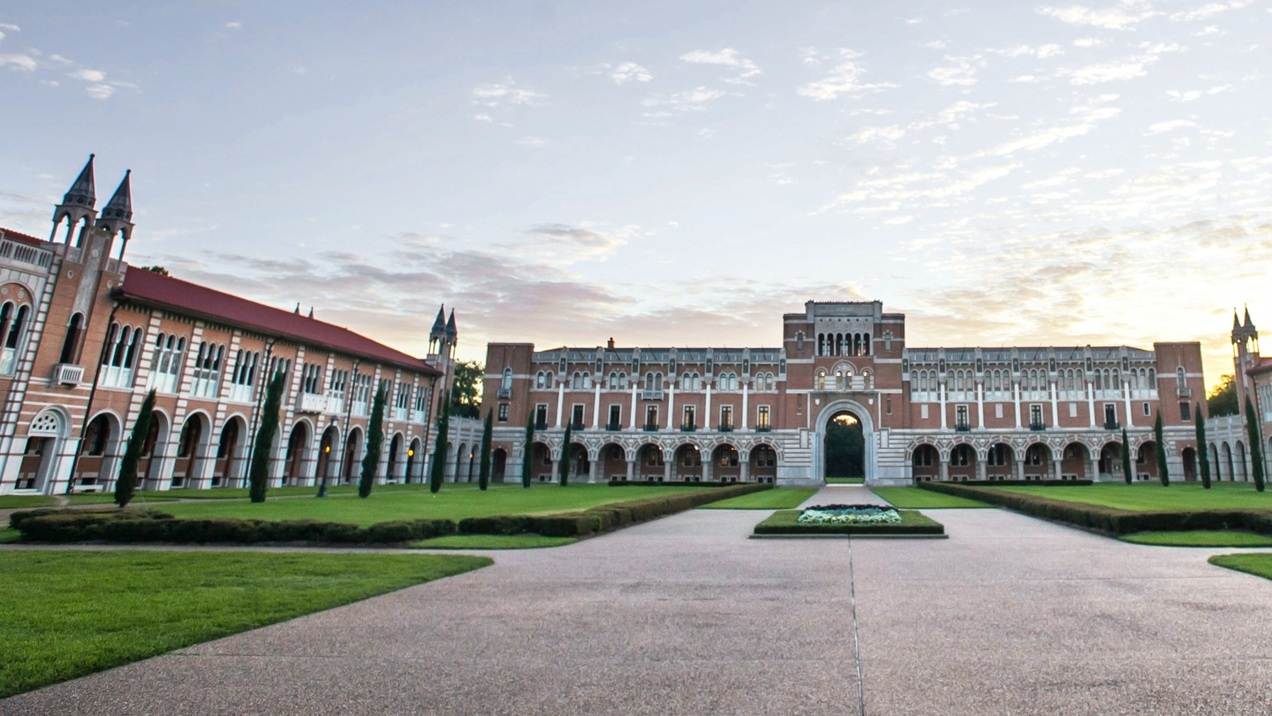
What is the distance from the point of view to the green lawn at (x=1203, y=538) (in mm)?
14705

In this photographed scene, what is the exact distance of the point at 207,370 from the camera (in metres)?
34.9

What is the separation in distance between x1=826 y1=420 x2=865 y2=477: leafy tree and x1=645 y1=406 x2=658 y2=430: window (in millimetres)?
27821

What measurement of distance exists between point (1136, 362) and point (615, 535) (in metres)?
58.9

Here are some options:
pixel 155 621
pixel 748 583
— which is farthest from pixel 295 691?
pixel 748 583

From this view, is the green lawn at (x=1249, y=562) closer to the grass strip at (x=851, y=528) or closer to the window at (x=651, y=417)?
the grass strip at (x=851, y=528)

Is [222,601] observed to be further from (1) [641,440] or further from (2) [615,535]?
(1) [641,440]

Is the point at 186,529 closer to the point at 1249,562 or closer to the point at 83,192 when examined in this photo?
the point at 1249,562

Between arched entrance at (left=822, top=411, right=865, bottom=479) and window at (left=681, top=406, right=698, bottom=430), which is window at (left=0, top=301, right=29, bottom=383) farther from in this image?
arched entrance at (left=822, top=411, right=865, bottom=479)

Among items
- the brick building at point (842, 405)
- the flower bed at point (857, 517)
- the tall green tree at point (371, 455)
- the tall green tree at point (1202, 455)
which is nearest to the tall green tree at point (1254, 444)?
the tall green tree at point (1202, 455)

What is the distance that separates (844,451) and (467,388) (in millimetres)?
46460

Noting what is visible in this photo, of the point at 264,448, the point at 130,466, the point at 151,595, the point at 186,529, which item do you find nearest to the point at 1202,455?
the point at 264,448

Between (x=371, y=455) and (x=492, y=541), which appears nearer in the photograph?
(x=492, y=541)

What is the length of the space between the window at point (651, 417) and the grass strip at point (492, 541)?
A: 46.0 m

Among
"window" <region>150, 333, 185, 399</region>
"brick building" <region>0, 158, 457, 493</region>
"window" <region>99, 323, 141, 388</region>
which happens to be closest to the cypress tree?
"brick building" <region>0, 158, 457, 493</region>
